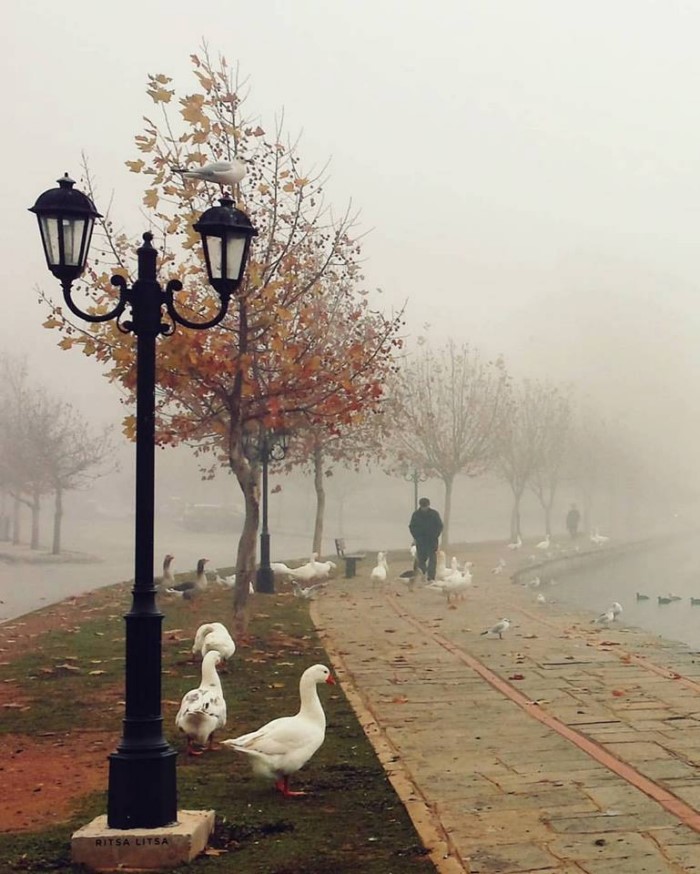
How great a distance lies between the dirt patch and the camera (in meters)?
7.49

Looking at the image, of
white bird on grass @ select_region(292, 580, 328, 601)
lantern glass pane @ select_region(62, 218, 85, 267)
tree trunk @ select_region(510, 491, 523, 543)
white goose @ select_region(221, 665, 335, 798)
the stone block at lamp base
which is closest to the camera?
the stone block at lamp base

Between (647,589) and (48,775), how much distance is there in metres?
30.4

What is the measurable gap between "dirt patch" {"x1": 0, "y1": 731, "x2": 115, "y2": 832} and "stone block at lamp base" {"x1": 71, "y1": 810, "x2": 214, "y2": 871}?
0.94 metres

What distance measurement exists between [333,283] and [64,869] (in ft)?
85.5

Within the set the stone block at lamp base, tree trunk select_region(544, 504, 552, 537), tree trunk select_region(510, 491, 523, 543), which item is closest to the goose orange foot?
the stone block at lamp base

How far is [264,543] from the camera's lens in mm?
25625

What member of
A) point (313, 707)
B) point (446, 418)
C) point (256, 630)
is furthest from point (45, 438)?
point (313, 707)

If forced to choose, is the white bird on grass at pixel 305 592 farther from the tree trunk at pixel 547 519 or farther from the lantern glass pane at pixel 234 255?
the tree trunk at pixel 547 519

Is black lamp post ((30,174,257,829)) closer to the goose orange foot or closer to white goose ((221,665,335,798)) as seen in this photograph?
white goose ((221,665,335,798))

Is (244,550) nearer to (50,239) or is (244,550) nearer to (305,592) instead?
(305,592)

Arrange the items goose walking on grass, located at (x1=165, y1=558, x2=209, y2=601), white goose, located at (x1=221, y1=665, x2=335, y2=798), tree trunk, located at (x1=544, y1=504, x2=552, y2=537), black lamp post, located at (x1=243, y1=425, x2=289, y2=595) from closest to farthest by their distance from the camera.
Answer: white goose, located at (x1=221, y1=665, x2=335, y2=798), goose walking on grass, located at (x1=165, y1=558, x2=209, y2=601), black lamp post, located at (x1=243, y1=425, x2=289, y2=595), tree trunk, located at (x1=544, y1=504, x2=552, y2=537)

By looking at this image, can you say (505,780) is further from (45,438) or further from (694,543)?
(694,543)

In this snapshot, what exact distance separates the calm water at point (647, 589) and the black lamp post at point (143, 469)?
1575 centimetres

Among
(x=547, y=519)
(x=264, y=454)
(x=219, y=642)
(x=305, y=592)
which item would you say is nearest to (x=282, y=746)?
(x=219, y=642)
